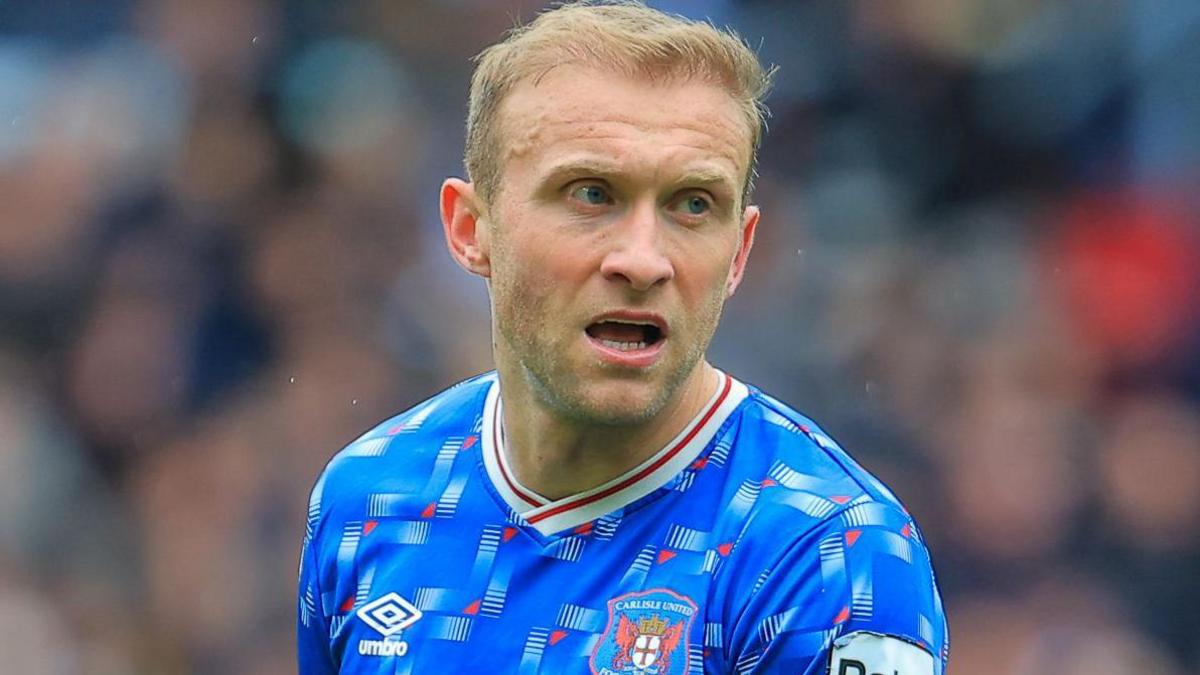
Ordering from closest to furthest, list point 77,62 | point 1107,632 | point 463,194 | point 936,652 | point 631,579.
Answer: point 936,652 < point 631,579 < point 463,194 < point 1107,632 < point 77,62

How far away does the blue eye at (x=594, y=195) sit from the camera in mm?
2941

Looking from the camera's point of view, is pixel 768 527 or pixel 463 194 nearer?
pixel 768 527

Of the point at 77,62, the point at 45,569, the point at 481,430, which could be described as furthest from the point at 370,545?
the point at 77,62

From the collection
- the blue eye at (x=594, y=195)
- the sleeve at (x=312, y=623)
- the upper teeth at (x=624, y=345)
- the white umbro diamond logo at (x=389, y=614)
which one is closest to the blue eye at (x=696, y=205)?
the blue eye at (x=594, y=195)

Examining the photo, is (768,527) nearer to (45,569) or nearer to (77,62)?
(45,569)

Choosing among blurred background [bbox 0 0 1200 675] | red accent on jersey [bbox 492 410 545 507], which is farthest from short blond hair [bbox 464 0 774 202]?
blurred background [bbox 0 0 1200 675]

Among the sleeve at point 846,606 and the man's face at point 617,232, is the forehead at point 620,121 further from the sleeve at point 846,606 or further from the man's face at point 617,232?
the sleeve at point 846,606

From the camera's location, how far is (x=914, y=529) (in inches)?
112

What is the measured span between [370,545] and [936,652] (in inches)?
44.0

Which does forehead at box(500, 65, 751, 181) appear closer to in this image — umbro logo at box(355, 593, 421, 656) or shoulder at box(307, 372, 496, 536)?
shoulder at box(307, 372, 496, 536)

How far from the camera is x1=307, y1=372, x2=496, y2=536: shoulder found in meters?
3.42

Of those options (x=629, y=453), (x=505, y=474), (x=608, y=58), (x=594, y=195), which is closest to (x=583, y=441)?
(x=629, y=453)

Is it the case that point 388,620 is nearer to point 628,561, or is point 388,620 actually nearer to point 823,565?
point 628,561

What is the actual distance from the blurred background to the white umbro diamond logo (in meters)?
3.27
